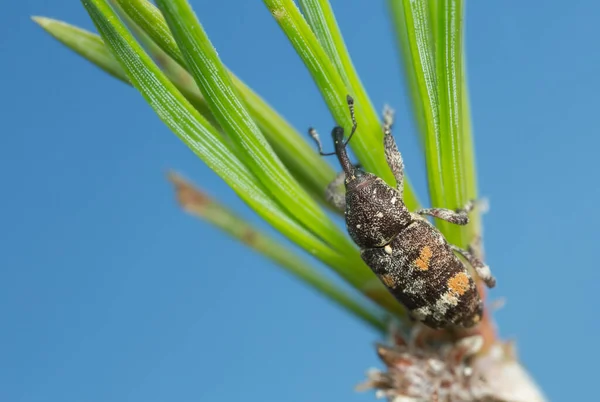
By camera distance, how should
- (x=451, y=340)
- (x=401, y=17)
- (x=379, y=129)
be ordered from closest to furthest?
(x=379, y=129), (x=401, y=17), (x=451, y=340)

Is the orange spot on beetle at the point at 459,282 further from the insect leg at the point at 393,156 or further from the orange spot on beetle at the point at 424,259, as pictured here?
the insect leg at the point at 393,156

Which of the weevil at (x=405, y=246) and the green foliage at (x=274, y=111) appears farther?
the weevil at (x=405, y=246)

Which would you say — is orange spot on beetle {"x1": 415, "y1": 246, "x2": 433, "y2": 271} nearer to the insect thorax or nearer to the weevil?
the weevil

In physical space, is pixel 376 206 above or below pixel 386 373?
above

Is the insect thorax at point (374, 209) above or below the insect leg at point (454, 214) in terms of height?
above

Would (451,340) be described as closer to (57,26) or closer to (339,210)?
(339,210)

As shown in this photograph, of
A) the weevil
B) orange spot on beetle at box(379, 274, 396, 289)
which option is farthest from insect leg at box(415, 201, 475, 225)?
orange spot on beetle at box(379, 274, 396, 289)

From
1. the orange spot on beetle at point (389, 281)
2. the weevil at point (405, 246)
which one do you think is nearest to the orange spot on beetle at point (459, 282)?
the weevil at point (405, 246)

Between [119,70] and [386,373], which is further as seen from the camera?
[386,373]

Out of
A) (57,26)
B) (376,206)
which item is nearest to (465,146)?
(376,206)
